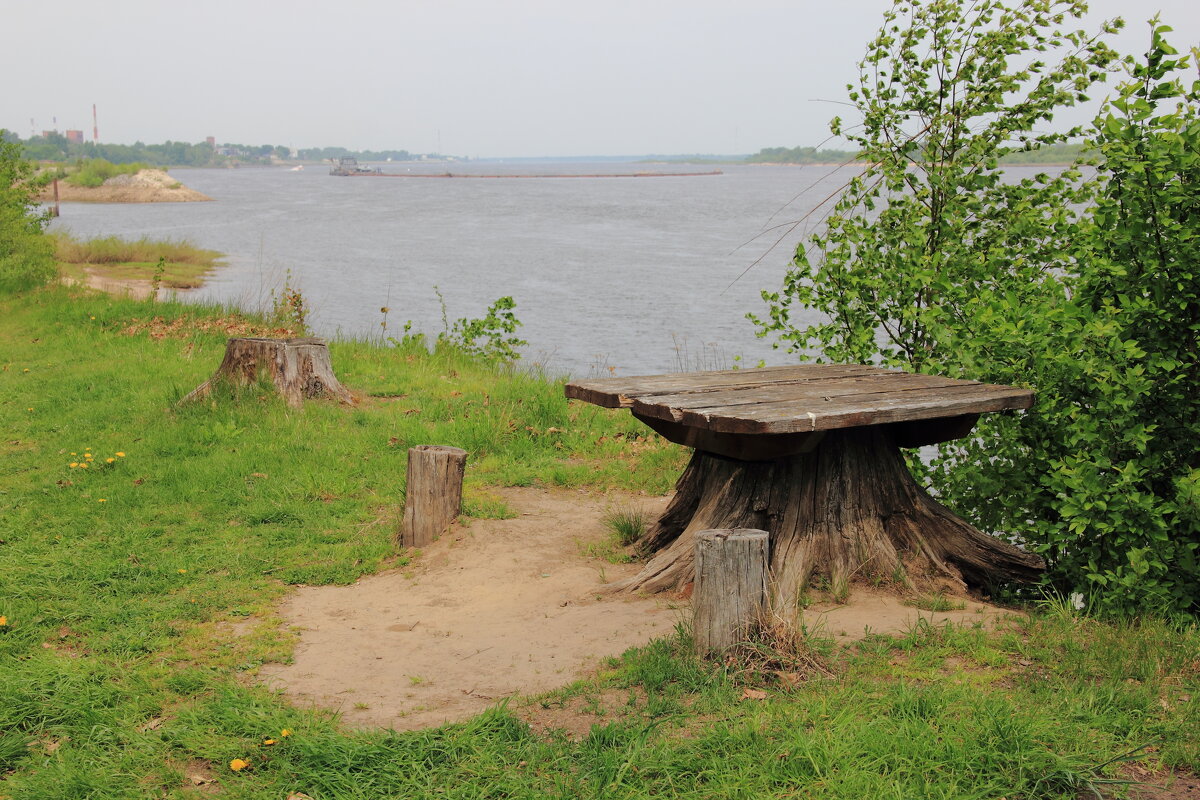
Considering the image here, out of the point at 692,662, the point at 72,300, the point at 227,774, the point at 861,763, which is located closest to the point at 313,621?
the point at 227,774

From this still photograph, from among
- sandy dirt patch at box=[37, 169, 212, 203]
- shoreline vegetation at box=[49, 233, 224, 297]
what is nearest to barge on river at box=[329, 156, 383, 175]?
sandy dirt patch at box=[37, 169, 212, 203]

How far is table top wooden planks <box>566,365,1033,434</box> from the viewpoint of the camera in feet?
14.5

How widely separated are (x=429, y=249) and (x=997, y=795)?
123ft

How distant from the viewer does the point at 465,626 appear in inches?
194

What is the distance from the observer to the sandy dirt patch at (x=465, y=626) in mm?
4086

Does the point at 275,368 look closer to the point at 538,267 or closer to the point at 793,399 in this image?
the point at 793,399

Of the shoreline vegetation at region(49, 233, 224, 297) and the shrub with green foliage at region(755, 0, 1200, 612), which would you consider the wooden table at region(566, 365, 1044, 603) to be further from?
the shoreline vegetation at region(49, 233, 224, 297)

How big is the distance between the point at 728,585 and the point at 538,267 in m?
29.0

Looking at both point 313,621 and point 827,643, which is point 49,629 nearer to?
point 313,621

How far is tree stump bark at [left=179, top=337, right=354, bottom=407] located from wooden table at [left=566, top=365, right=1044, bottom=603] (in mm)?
4658

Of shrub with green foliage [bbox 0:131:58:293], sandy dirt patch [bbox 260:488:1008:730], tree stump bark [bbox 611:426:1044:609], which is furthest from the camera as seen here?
shrub with green foliage [bbox 0:131:58:293]

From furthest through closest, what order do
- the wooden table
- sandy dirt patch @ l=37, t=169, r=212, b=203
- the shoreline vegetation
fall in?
sandy dirt patch @ l=37, t=169, r=212, b=203
the shoreline vegetation
the wooden table

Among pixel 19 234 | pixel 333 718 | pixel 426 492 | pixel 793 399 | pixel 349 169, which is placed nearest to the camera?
pixel 333 718

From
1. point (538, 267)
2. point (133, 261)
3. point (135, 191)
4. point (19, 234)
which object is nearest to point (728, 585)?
point (19, 234)
